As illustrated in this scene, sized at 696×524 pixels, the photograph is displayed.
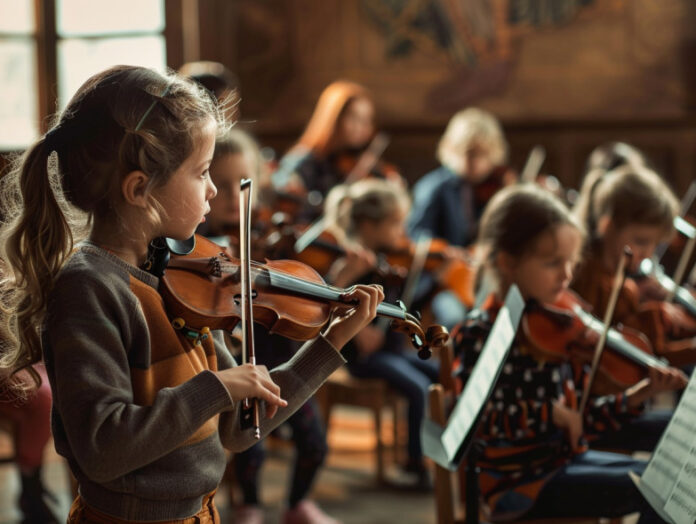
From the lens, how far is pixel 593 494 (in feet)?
6.12

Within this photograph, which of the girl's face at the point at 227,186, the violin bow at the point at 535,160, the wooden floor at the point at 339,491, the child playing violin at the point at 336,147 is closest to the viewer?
the girl's face at the point at 227,186

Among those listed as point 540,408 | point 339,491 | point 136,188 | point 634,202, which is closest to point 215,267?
point 136,188

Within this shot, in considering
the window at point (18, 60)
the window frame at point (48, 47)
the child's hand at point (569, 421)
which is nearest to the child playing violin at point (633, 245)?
the child's hand at point (569, 421)

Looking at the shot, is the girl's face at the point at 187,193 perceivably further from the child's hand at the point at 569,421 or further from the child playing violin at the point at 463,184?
the child playing violin at the point at 463,184

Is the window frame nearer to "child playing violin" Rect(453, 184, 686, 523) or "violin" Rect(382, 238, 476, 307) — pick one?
"violin" Rect(382, 238, 476, 307)

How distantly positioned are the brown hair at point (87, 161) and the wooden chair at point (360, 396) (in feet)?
6.88

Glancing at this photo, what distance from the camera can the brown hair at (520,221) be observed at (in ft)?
6.90

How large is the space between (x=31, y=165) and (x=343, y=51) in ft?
16.9

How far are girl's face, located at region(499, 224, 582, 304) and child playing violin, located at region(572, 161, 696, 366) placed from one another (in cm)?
59

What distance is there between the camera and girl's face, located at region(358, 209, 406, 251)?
3.52m

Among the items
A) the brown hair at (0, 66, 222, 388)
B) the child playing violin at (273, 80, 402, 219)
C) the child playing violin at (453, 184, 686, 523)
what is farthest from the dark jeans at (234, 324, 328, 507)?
the child playing violin at (273, 80, 402, 219)

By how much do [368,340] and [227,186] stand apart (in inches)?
43.1

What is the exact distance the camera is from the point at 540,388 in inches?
78.5

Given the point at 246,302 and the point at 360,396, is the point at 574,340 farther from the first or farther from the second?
the point at 360,396
